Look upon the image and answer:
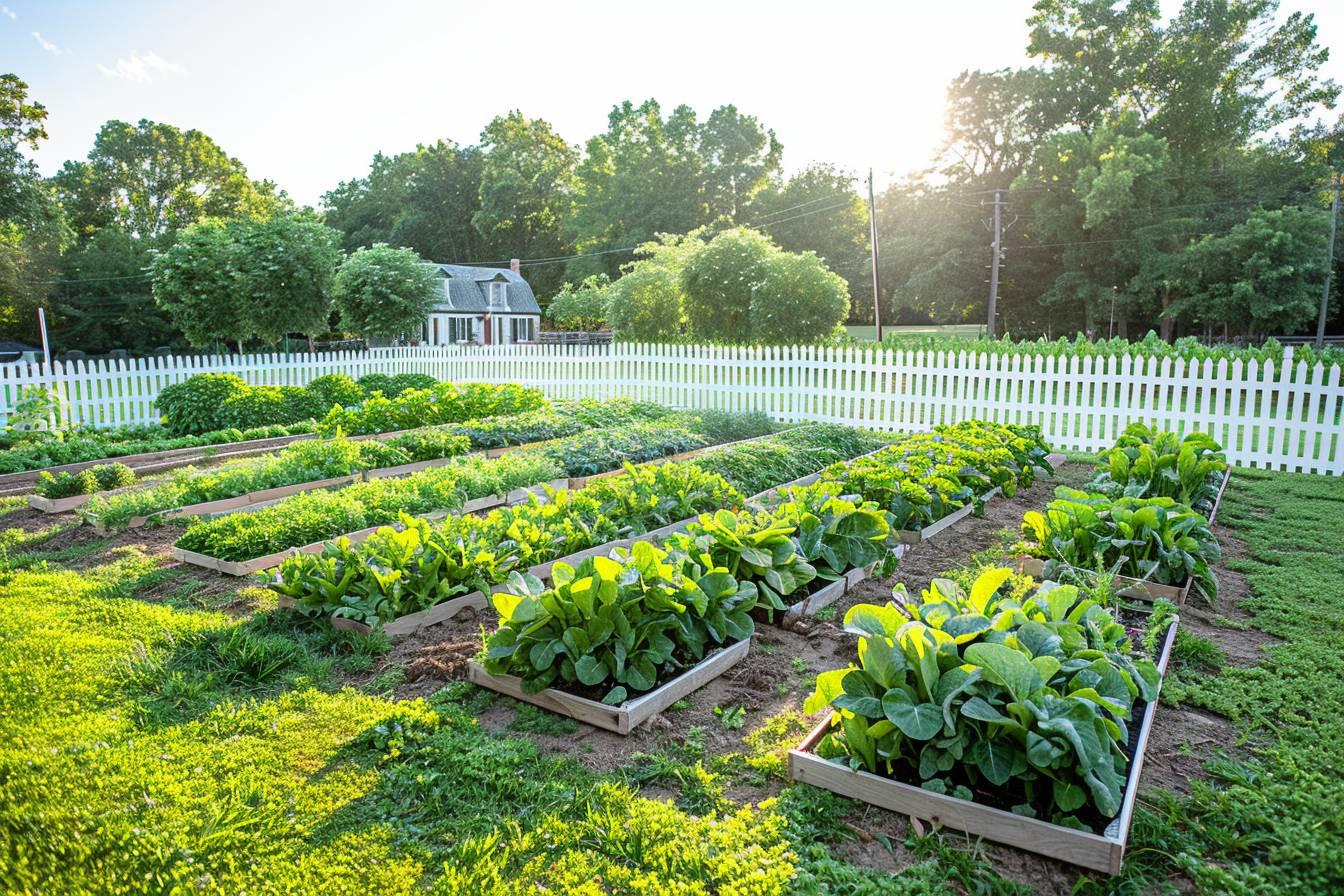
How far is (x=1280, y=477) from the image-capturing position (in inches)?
374

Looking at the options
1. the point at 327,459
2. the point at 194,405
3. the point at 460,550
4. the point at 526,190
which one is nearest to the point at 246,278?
the point at 194,405

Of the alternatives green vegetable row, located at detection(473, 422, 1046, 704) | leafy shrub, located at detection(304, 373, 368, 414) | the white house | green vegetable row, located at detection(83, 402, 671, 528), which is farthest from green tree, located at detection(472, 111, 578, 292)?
green vegetable row, located at detection(473, 422, 1046, 704)

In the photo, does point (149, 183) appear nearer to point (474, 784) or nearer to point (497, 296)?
point (497, 296)

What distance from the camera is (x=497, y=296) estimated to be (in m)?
48.2

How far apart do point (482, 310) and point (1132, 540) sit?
45759mm

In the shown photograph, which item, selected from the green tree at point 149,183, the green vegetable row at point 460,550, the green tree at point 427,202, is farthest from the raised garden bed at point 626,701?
the green tree at point 427,202

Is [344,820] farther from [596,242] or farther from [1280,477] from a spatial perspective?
[596,242]

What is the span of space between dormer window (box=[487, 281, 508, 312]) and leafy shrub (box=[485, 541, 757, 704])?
46.3m

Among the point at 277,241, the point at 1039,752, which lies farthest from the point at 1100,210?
the point at 1039,752

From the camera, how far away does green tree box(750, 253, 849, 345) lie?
1930 centimetres

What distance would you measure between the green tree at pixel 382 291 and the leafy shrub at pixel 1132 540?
20969 mm

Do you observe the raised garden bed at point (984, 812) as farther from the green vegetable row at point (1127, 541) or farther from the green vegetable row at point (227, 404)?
the green vegetable row at point (227, 404)

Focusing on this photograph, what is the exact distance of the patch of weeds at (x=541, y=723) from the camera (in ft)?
11.5

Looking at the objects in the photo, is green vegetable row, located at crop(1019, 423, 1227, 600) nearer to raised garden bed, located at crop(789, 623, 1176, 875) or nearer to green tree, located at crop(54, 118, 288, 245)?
raised garden bed, located at crop(789, 623, 1176, 875)
